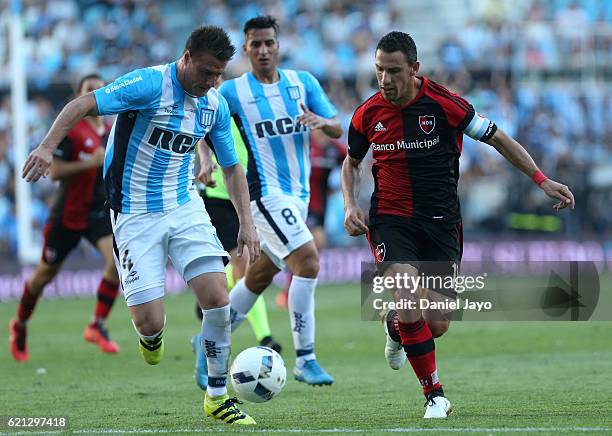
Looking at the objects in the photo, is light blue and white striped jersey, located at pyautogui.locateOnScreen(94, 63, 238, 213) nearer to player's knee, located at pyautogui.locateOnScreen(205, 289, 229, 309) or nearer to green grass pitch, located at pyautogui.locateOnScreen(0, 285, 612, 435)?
player's knee, located at pyautogui.locateOnScreen(205, 289, 229, 309)

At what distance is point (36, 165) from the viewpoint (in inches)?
245

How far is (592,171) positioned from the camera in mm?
23750

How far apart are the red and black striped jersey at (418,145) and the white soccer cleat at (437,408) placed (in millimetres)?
1256

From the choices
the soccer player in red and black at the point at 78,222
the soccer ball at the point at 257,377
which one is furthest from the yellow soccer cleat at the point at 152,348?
the soccer player in red and black at the point at 78,222

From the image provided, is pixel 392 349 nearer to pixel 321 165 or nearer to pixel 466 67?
pixel 321 165

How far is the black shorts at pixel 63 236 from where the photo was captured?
11.9 m

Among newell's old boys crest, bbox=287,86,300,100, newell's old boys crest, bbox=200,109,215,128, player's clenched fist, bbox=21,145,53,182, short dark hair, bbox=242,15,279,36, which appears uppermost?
short dark hair, bbox=242,15,279,36

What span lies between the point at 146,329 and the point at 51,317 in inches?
368

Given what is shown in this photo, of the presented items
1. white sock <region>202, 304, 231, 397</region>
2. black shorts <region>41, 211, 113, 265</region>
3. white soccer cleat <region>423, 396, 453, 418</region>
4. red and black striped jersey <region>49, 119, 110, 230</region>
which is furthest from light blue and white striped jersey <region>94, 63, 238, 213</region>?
black shorts <region>41, 211, 113, 265</region>

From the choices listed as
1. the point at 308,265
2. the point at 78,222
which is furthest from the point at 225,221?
the point at 78,222

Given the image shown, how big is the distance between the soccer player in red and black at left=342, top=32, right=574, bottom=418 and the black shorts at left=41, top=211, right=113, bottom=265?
4.89m

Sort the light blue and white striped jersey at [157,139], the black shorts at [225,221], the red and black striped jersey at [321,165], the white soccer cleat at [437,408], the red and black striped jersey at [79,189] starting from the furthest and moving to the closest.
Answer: the red and black striped jersey at [321,165] < the red and black striped jersey at [79,189] < the black shorts at [225,221] < the light blue and white striped jersey at [157,139] < the white soccer cleat at [437,408]

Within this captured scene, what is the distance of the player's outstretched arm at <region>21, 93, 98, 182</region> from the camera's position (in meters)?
6.21

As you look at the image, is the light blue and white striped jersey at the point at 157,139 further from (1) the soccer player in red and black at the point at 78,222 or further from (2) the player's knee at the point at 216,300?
(1) the soccer player in red and black at the point at 78,222
